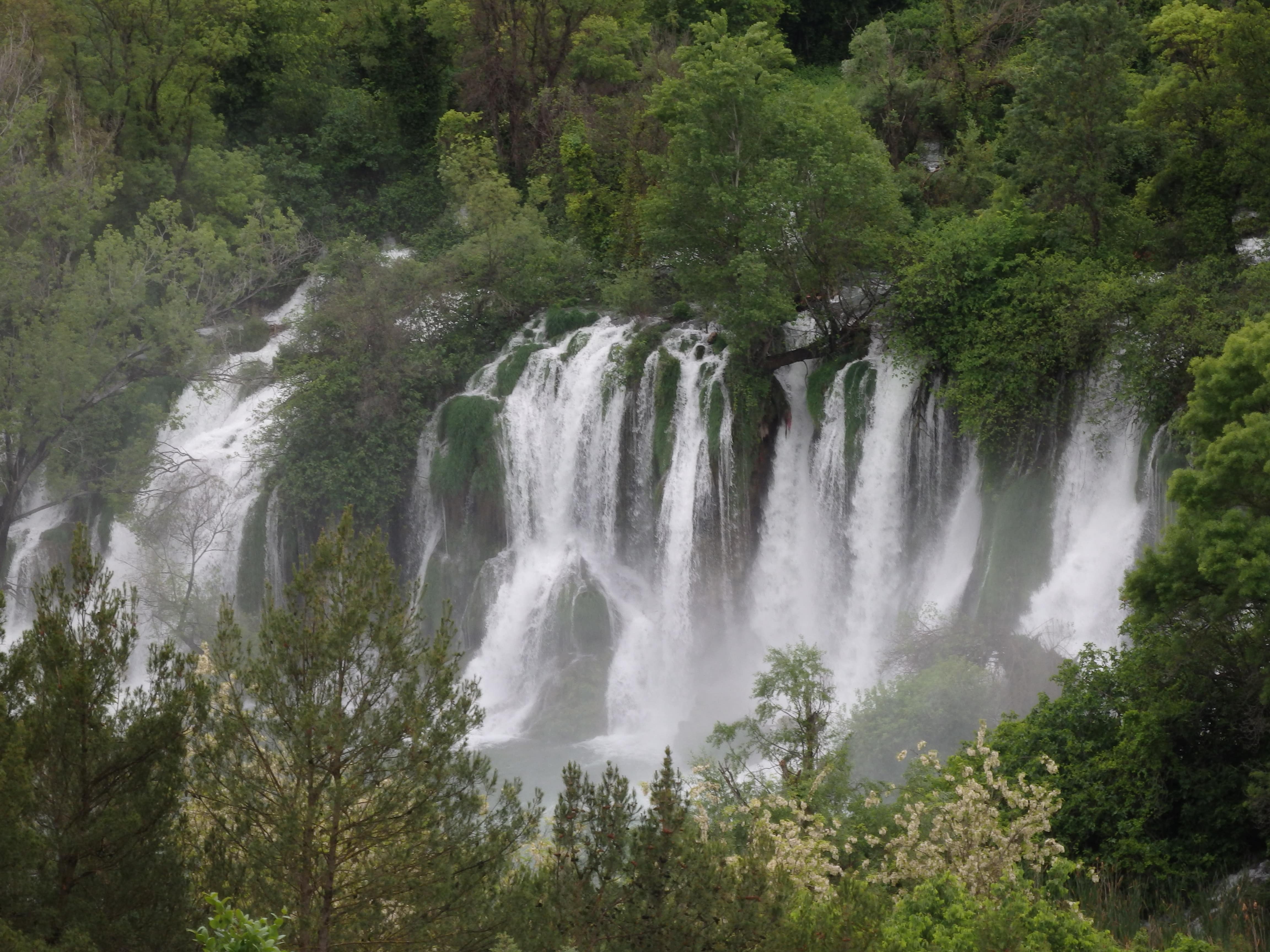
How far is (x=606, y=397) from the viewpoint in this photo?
85.2ft

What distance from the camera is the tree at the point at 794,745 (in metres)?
15.0

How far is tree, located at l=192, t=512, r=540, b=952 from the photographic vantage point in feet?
29.2

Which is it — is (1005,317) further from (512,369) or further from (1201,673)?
(512,369)

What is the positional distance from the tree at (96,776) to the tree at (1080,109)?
19350mm


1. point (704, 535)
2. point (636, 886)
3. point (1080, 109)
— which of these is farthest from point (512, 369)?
point (636, 886)

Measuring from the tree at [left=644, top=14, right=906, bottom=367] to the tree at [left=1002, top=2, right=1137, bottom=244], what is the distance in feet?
9.72

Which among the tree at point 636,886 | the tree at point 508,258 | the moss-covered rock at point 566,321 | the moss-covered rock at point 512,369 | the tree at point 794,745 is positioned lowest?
the tree at point 636,886

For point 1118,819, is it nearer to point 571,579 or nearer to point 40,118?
point 571,579

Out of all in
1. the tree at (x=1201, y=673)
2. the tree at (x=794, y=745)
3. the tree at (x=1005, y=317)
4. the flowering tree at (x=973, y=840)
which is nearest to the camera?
the flowering tree at (x=973, y=840)

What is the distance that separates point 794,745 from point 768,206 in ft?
38.6

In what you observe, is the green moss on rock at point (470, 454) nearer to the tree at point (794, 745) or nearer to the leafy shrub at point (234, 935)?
the tree at point (794, 745)

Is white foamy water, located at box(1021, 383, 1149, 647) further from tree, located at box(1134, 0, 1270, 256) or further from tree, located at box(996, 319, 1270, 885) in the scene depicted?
tree, located at box(1134, 0, 1270, 256)

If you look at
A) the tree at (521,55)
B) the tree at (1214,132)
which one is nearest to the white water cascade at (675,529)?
the tree at (1214,132)

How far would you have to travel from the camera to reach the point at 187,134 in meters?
36.0
